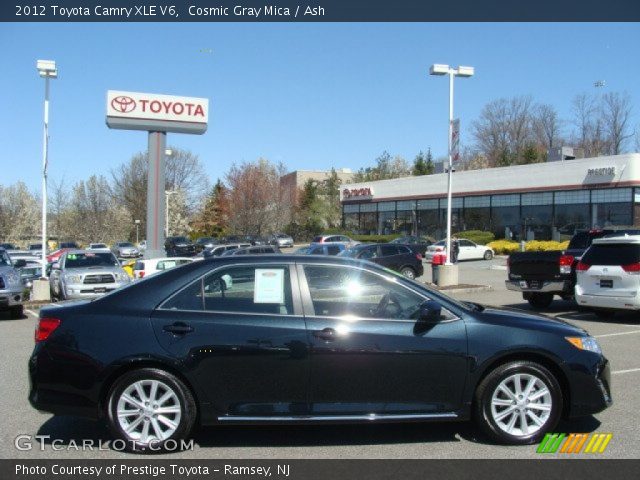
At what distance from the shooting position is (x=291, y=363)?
5.08m

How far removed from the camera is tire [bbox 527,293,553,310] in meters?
15.2

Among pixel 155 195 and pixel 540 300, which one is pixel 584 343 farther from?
pixel 155 195

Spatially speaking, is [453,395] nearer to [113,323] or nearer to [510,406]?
[510,406]

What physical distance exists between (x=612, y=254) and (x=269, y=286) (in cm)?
932

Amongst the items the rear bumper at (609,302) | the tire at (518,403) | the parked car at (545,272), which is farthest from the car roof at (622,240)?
the tire at (518,403)

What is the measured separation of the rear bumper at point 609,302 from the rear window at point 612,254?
68 cm

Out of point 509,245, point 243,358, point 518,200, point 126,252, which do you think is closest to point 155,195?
point 126,252

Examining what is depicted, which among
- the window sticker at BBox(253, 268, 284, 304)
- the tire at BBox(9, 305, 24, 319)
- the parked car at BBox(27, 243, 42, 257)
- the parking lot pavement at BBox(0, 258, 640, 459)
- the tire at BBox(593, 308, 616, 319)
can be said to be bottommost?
the tire at BBox(9, 305, 24, 319)

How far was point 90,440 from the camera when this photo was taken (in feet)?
17.9

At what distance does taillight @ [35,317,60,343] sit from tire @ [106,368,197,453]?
2.37 ft

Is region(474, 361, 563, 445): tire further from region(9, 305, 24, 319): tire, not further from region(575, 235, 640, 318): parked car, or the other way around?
region(9, 305, 24, 319): tire

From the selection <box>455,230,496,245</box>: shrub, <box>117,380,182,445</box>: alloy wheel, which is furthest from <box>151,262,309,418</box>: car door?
<box>455,230,496,245</box>: shrub

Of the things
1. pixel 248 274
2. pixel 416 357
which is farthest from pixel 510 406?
pixel 248 274

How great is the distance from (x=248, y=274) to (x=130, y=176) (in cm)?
6844
